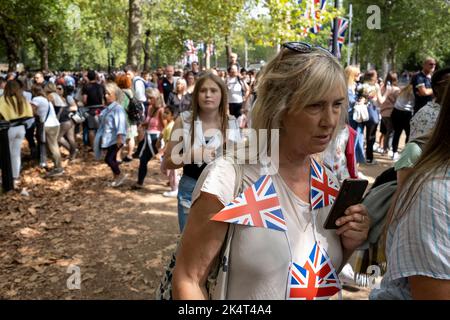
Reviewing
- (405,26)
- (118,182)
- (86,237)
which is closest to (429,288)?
(86,237)

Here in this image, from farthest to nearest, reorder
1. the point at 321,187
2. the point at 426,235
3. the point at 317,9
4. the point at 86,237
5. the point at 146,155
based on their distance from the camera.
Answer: the point at 317,9, the point at 146,155, the point at 86,237, the point at 321,187, the point at 426,235

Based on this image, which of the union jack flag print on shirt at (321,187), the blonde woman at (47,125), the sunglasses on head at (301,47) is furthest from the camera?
the blonde woman at (47,125)

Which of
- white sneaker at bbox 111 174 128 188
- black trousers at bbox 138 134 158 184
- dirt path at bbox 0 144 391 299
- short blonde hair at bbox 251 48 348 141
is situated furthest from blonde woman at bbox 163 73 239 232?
white sneaker at bbox 111 174 128 188

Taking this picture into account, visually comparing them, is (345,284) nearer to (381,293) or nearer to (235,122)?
(235,122)

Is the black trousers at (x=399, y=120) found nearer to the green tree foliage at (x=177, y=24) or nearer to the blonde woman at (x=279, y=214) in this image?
the blonde woman at (x=279, y=214)

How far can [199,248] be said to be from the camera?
1416 mm

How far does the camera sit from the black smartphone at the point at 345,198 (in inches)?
57.6

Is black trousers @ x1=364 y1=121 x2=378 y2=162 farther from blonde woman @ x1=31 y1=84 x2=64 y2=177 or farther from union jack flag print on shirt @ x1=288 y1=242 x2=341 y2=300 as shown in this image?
union jack flag print on shirt @ x1=288 y1=242 x2=341 y2=300

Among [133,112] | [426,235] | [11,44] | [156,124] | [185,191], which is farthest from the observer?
[11,44]

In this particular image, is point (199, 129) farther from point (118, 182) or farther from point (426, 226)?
point (118, 182)

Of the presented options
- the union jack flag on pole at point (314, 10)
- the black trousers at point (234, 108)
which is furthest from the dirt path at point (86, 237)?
the black trousers at point (234, 108)

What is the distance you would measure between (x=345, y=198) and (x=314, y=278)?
1.05 ft

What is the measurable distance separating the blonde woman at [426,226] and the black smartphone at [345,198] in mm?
164

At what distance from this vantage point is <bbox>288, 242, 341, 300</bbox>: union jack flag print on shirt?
4.80 feet
